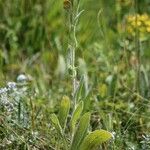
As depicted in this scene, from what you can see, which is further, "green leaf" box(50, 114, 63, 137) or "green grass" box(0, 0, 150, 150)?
"green grass" box(0, 0, 150, 150)

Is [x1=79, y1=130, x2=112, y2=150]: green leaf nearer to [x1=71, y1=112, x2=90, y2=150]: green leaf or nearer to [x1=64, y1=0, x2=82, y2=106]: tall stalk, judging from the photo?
→ [x1=71, y1=112, x2=90, y2=150]: green leaf

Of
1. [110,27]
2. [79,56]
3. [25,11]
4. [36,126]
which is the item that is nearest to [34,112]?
[36,126]

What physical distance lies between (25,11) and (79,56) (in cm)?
64

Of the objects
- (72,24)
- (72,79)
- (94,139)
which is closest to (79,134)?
(94,139)

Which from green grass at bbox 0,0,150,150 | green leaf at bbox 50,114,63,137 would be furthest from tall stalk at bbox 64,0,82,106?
green leaf at bbox 50,114,63,137

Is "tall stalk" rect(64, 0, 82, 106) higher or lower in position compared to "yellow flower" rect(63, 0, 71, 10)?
lower

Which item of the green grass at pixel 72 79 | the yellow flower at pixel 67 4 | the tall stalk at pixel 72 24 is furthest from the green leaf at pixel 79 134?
the yellow flower at pixel 67 4

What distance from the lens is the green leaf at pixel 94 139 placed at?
2.19 meters

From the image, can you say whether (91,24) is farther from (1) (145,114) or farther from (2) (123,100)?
(1) (145,114)

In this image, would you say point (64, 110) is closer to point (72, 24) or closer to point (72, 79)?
point (72, 79)

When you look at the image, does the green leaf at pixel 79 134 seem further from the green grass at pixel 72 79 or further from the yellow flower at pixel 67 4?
the yellow flower at pixel 67 4

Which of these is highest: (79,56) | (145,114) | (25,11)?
(25,11)

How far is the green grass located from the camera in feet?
7.62

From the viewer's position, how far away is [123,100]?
3.07 metres
